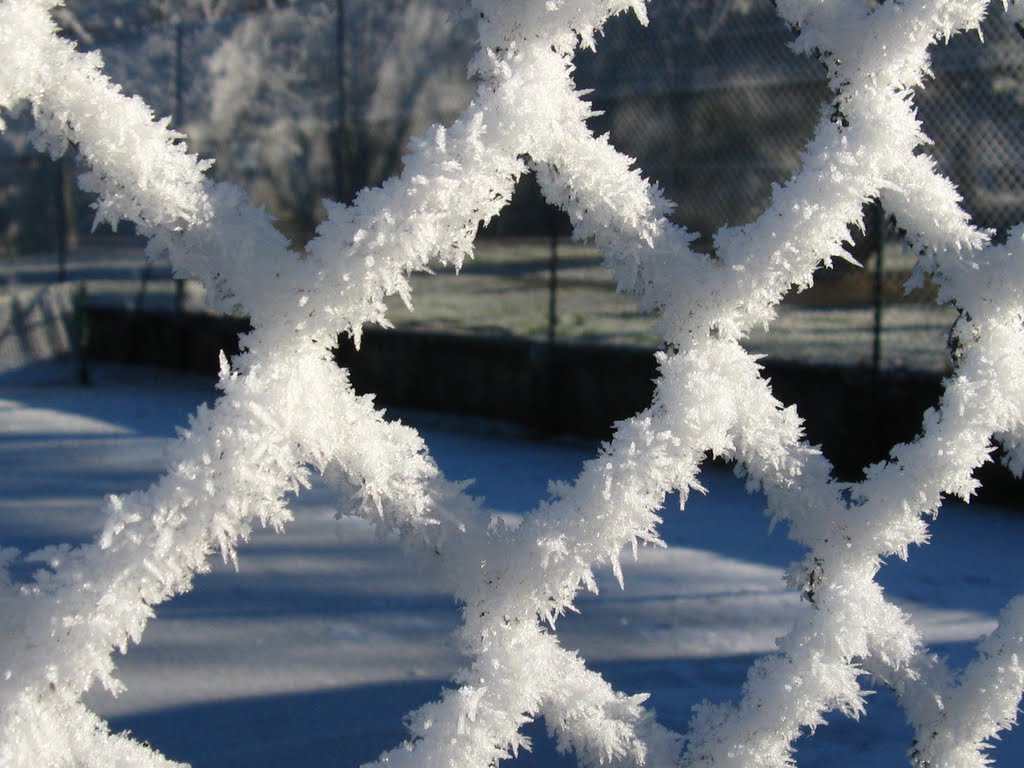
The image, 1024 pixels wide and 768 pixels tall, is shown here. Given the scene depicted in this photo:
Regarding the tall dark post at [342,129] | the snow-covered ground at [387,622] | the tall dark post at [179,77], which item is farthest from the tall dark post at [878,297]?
the tall dark post at [179,77]

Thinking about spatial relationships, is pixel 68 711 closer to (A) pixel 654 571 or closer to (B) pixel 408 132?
(A) pixel 654 571

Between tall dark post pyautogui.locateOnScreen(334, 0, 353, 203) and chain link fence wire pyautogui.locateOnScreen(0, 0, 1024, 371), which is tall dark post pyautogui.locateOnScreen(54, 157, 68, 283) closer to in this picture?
chain link fence wire pyautogui.locateOnScreen(0, 0, 1024, 371)

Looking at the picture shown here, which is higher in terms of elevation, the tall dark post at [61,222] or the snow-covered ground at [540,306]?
the tall dark post at [61,222]

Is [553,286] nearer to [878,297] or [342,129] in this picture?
[878,297]

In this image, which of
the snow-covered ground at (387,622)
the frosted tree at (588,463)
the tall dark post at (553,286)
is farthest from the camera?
the tall dark post at (553,286)

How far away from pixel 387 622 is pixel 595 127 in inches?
113

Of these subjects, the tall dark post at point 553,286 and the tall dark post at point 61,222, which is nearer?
the tall dark post at point 553,286

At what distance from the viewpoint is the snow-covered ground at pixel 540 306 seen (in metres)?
3.86

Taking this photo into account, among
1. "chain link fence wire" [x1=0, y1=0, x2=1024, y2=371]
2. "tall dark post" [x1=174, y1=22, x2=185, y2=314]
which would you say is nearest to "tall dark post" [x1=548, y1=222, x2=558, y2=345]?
"chain link fence wire" [x1=0, y1=0, x2=1024, y2=371]

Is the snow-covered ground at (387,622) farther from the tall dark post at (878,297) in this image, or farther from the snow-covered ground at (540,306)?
the snow-covered ground at (540,306)

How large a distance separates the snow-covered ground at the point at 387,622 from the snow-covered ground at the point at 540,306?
2.39ft

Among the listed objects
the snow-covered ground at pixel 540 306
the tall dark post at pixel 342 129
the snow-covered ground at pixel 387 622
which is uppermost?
the tall dark post at pixel 342 129

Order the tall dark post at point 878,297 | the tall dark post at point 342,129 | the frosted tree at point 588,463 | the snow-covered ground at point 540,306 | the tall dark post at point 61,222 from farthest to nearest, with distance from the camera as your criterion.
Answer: the tall dark post at point 61,222, the tall dark post at point 342,129, the snow-covered ground at point 540,306, the tall dark post at point 878,297, the frosted tree at point 588,463

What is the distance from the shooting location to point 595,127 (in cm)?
458
